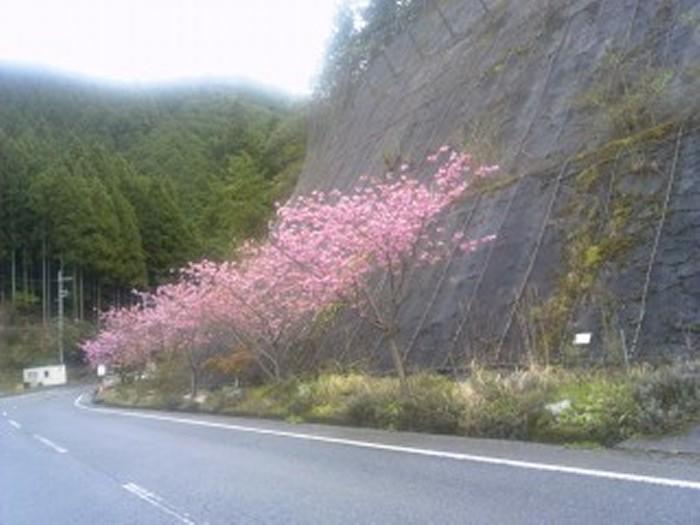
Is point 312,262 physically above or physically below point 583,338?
above

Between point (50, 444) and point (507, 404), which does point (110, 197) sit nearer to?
point (50, 444)

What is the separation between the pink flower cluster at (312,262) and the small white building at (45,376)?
34.6m

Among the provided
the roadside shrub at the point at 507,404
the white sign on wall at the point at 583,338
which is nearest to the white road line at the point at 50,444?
the roadside shrub at the point at 507,404

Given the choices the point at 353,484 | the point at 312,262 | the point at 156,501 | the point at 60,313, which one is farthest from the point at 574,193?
the point at 60,313

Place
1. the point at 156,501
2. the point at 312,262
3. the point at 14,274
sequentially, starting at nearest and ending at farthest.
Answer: the point at 156,501
the point at 312,262
the point at 14,274

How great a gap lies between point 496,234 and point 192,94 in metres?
104

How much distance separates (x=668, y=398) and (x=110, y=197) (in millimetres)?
66628

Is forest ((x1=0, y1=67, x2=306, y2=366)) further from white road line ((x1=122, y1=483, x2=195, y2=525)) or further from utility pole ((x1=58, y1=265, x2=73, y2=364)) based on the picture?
white road line ((x1=122, y1=483, x2=195, y2=525))

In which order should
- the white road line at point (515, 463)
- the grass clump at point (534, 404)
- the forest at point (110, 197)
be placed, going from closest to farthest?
the white road line at point (515, 463) < the grass clump at point (534, 404) < the forest at point (110, 197)

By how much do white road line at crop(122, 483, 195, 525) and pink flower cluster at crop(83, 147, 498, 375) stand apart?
6352mm

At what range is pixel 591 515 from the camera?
5.48 meters

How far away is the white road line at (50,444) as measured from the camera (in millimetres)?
14855

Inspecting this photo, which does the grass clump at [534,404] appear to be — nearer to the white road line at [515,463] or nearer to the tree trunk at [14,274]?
the white road line at [515,463]

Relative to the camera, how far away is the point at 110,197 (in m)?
70.8
